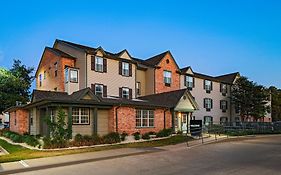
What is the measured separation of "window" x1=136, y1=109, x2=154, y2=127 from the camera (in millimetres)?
25219

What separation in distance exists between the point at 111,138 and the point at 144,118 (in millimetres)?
5224

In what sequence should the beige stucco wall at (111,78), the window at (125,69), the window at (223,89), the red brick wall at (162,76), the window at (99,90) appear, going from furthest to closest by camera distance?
1. the window at (223,89)
2. the red brick wall at (162,76)
3. the window at (125,69)
4. the window at (99,90)
5. the beige stucco wall at (111,78)

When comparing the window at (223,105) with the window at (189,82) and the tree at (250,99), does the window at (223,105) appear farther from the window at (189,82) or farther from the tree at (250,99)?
the window at (189,82)

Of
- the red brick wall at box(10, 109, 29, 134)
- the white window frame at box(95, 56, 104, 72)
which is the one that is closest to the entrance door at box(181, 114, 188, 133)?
the white window frame at box(95, 56, 104, 72)

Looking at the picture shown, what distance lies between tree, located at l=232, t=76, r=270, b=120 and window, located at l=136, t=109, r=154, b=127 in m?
24.7

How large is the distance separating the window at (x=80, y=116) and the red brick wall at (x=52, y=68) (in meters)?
8.50

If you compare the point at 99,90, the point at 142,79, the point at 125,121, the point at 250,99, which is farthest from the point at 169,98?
the point at 250,99

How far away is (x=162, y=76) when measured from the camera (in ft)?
123

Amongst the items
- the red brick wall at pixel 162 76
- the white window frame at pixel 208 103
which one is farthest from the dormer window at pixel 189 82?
the white window frame at pixel 208 103

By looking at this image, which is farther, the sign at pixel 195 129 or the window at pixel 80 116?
the sign at pixel 195 129

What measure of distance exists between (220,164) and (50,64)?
26370 millimetres

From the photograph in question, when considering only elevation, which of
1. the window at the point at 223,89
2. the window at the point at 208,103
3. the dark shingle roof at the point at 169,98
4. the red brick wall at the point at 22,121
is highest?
the window at the point at 223,89

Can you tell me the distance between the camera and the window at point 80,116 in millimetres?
21344

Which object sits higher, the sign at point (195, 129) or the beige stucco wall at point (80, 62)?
the beige stucco wall at point (80, 62)
